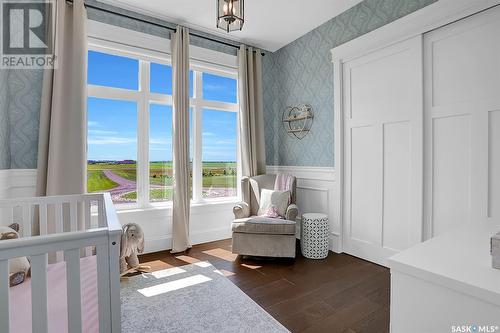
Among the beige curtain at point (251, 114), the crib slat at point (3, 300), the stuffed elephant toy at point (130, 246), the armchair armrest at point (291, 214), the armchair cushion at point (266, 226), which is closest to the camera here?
the crib slat at point (3, 300)

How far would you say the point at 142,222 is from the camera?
301 cm

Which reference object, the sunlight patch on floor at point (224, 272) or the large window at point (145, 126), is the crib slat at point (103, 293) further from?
the large window at point (145, 126)

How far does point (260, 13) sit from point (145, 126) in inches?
73.8

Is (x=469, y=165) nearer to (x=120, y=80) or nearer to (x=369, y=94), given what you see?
(x=369, y=94)

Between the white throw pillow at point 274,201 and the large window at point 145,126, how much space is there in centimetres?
81

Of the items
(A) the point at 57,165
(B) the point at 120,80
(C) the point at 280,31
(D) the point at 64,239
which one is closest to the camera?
(D) the point at 64,239

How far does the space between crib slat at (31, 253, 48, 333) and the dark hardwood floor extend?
135 centimetres

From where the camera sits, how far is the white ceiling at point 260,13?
2.74 meters

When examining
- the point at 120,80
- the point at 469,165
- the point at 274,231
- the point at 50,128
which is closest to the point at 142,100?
the point at 120,80

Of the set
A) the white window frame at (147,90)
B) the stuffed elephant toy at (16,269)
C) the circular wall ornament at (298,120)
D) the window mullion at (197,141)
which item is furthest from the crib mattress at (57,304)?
the circular wall ornament at (298,120)

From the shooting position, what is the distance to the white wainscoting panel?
309 centimetres

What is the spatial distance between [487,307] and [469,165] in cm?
199

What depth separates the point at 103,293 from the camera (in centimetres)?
83

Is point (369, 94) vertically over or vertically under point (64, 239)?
over
